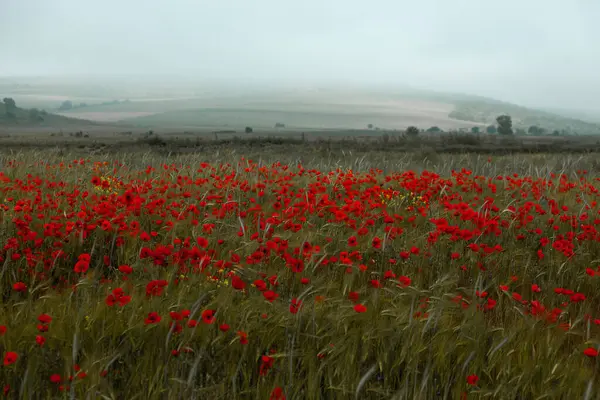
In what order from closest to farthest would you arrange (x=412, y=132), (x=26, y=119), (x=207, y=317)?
1. (x=207, y=317)
2. (x=412, y=132)
3. (x=26, y=119)

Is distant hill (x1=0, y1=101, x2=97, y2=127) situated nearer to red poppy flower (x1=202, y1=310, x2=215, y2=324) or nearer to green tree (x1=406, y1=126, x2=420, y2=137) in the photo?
green tree (x1=406, y1=126, x2=420, y2=137)

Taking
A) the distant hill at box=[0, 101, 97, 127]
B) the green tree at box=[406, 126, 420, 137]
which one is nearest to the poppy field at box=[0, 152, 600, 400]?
the green tree at box=[406, 126, 420, 137]

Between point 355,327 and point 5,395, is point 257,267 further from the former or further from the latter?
point 5,395

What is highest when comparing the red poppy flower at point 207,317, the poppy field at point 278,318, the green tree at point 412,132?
the green tree at point 412,132

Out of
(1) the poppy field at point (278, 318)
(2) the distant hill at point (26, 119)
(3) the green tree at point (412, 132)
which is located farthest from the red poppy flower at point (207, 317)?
(2) the distant hill at point (26, 119)

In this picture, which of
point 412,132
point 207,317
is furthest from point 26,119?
point 207,317

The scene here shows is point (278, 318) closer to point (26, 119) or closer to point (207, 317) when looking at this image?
point (207, 317)

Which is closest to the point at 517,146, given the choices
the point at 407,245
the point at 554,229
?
the point at 554,229

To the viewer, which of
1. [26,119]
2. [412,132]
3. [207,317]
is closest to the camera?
[207,317]

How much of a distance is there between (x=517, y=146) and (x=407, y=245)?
77.4 feet

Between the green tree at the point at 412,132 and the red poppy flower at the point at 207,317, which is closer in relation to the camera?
the red poppy flower at the point at 207,317

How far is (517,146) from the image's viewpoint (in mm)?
25594

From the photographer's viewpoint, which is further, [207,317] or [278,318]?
[278,318]

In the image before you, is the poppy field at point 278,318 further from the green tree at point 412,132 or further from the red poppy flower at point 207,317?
the green tree at point 412,132
